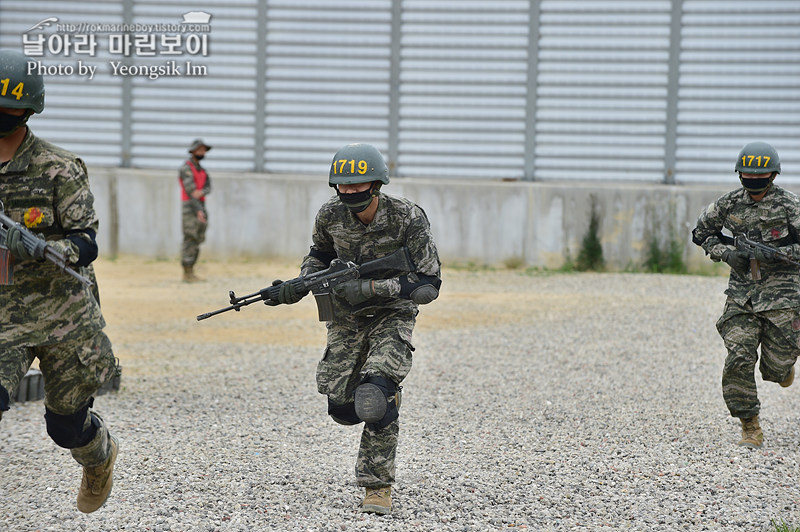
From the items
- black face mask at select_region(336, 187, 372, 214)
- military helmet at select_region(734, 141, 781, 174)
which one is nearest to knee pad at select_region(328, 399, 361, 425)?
black face mask at select_region(336, 187, 372, 214)

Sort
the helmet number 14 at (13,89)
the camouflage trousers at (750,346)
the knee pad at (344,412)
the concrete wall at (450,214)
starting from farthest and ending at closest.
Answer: the concrete wall at (450,214), the camouflage trousers at (750,346), the knee pad at (344,412), the helmet number 14 at (13,89)

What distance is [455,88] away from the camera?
16.8 metres

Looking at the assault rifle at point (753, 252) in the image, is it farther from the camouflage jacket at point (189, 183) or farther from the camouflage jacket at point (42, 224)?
the camouflage jacket at point (189, 183)

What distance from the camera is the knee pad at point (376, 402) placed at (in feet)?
16.1

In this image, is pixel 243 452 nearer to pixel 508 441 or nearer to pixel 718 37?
pixel 508 441

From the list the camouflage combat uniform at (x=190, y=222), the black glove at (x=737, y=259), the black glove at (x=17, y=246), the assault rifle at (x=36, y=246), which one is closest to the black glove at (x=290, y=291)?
the assault rifle at (x=36, y=246)

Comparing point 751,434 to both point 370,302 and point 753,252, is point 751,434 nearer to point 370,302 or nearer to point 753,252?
point 753,252

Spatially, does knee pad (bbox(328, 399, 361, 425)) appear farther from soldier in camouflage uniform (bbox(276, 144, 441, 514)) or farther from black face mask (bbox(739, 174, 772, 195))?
black face mask (bbox(739, 174, 772, 195))

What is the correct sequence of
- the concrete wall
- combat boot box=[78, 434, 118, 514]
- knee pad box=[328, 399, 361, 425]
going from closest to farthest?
combat boot box=[78, 434, 118, 514] < knee pad box=[328, 399, 361, 425] < the concrete wall

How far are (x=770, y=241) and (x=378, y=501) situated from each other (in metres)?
3.10

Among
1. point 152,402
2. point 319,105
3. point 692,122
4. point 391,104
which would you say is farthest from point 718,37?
point 152,402

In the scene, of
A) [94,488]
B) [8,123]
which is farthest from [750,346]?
[8,123]

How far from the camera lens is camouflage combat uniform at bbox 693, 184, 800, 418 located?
646cm

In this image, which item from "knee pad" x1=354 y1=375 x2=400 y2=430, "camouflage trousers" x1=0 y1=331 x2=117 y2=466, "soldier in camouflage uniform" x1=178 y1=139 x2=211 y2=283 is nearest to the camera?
"camouflage trousers" x1=0 y1=331 x2=117 y2=466
